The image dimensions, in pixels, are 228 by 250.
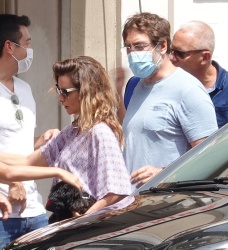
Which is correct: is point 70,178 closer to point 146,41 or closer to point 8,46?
point 146,41

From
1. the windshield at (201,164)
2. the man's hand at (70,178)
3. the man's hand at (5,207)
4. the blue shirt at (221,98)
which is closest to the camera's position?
the windshield at (201,164)

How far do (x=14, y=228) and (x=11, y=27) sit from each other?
1.39 metres

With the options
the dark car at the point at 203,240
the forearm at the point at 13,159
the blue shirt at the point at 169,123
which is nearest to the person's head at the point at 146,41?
the blue shirt at the point at 169,123

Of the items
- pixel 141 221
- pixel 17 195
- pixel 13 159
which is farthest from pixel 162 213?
pixel 13 159

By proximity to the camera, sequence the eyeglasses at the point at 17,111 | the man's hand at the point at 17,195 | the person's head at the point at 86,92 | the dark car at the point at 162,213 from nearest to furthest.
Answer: the dark car at the point at 162,213 → the person's head at the point at 86,92 → the man's hand at the point at 17,195 → the eyeglasses at the point at 17,111

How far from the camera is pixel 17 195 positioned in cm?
541

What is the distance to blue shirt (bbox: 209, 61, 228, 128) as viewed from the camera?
5.86 m

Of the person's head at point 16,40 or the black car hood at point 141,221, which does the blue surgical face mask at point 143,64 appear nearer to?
the person's head at point 16,40

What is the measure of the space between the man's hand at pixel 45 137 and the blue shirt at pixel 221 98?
102 centimetres

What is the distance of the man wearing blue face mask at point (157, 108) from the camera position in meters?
5.24

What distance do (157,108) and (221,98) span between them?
705 mm

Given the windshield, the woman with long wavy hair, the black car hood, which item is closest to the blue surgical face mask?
the woman with long wavy hair

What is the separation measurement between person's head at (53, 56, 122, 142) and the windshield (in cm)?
55

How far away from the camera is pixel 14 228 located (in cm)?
547
